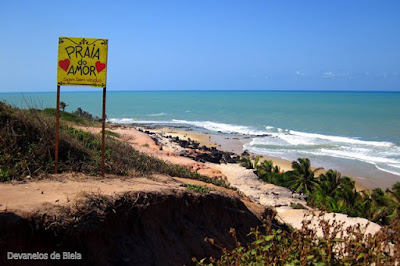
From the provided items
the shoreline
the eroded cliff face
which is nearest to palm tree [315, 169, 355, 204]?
the shoreline

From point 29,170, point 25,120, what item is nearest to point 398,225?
point 29,170

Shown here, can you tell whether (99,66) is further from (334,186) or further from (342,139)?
(342,139)

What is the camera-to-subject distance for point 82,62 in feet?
25.2

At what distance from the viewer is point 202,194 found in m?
8.38

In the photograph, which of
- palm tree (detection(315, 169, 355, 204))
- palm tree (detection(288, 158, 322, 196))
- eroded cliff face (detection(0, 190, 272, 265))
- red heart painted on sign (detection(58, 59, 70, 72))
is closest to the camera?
eroded cliff face (detection(0, 190, 272, 265))

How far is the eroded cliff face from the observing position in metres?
4.98

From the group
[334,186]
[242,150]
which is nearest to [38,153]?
[334,186]

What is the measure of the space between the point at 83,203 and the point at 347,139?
142 ft

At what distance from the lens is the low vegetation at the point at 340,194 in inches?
675

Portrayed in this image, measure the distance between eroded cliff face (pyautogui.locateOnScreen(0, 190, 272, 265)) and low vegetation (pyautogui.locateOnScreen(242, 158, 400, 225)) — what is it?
6.20 metres

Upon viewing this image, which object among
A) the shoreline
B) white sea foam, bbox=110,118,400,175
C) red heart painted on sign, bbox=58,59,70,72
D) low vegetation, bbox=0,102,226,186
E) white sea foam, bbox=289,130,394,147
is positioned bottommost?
the shoreline

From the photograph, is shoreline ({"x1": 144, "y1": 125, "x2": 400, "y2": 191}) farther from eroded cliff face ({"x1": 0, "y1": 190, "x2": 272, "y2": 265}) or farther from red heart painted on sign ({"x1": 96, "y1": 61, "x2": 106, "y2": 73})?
red heart painted on sign ({"x1": 96, "y1": 61, "x2": 106, "y2": 73})

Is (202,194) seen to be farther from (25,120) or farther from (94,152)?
(25,120)

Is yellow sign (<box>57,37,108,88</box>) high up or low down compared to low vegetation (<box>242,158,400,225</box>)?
up
